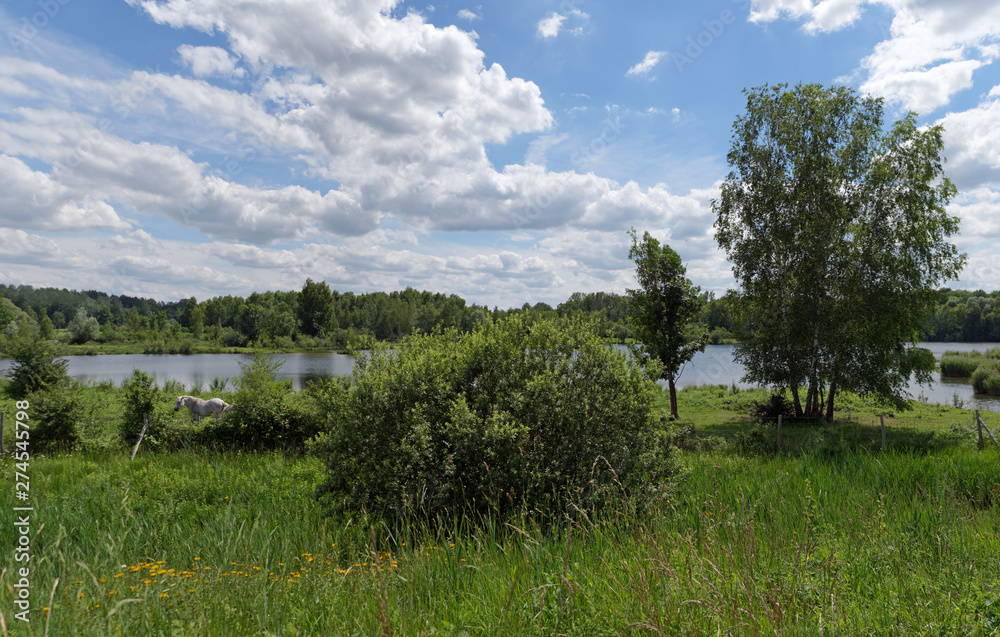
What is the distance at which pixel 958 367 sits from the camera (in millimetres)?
43469

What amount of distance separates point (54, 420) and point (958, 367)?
59000 mm

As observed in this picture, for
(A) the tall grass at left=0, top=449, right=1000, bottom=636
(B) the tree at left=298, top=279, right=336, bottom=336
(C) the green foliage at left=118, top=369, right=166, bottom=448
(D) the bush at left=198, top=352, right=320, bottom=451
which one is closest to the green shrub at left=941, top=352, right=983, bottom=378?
(A) the tall grass at left=0, top=449, right=1000, bottom=636

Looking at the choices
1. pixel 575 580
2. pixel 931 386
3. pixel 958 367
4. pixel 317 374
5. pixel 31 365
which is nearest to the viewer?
pixel 575 580

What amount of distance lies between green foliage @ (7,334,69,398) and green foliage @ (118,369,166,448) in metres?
4.39

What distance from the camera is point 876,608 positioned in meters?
3.17

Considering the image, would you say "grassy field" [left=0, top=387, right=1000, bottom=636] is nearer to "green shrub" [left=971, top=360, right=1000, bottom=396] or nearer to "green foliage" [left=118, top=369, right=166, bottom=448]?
"green foliage" [left=118, top=369, right=166, bottom=448]

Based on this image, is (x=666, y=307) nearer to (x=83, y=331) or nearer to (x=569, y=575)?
(x=569, y=575)

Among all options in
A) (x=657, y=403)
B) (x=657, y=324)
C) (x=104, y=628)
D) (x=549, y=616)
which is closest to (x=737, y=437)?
(x=657, y=324)

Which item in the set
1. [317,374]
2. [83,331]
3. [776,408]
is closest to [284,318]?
[83,331]

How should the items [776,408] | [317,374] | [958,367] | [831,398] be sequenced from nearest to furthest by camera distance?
1. [831,398]
2. [776,408]
3. [958,367]
4. [317,374]

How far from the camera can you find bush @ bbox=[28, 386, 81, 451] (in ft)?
50.3

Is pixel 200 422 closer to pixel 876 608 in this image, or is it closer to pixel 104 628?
pixel 104 628

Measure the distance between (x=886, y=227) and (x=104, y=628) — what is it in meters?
25.7

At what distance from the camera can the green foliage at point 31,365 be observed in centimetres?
1814
